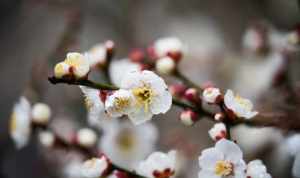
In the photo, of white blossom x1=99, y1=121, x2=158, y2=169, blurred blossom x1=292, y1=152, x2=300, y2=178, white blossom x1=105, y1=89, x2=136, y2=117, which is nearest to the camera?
white blossom x1=105, y1=89, x2=136, y2=117

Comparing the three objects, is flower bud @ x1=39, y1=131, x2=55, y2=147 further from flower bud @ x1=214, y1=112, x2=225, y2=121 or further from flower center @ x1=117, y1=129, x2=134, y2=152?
flower bud @ x1=214, y1=112, x2=225, y2=121

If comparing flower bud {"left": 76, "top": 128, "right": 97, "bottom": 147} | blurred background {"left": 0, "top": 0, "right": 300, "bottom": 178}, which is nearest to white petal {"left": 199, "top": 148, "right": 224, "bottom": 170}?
flower bud {"left": 76, "top": 128, "right": 97, "bottom": 147}

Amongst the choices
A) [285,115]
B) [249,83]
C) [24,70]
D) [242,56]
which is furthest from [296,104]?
[24,70]

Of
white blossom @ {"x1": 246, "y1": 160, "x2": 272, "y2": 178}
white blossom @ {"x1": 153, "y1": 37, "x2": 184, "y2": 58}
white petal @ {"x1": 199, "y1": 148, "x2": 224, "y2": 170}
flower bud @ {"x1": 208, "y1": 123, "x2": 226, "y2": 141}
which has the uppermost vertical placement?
white blossom @ {"x1": 153, "y1": 37, "x2": 184, "y2": 58}

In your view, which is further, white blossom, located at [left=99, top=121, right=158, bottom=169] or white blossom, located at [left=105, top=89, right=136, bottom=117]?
white blossom, located at [left=99, top=121, right=158, bottom=169]

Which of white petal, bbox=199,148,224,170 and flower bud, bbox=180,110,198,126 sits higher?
flower bud, bbox=180,110,198,126

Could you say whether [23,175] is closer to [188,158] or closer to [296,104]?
[188,158]

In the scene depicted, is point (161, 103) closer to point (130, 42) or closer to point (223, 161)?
point (223, 161)
